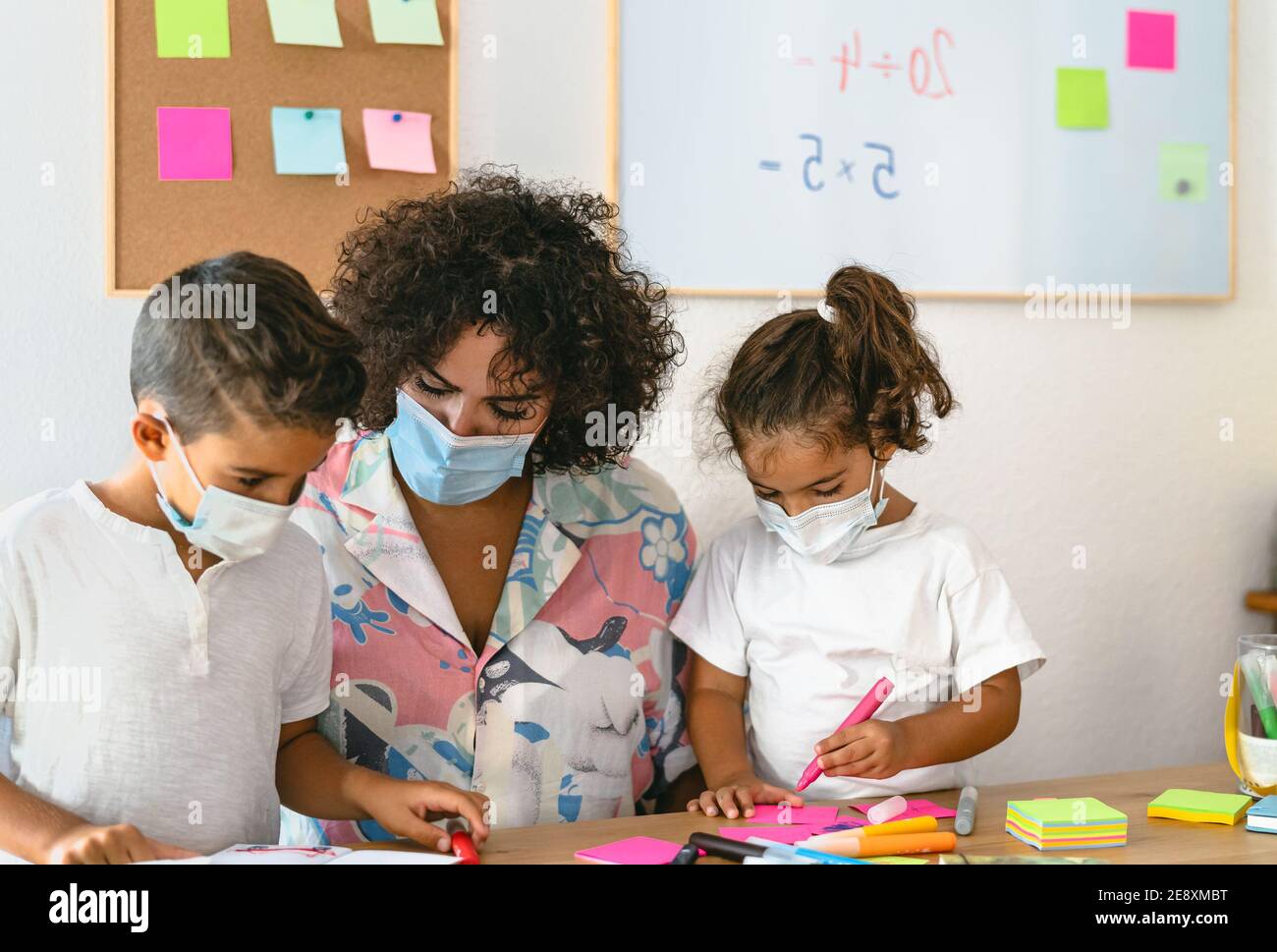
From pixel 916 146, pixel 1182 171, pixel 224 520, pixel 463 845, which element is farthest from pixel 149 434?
pixel 1182 171

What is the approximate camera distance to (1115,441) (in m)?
1.75

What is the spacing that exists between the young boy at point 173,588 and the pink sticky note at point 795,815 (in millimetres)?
273

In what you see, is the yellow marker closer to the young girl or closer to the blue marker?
the blue marker

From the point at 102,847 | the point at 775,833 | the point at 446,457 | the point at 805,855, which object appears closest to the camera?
the point at 102,847

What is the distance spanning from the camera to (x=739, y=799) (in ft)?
3.60

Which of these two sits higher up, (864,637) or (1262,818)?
(864,637)

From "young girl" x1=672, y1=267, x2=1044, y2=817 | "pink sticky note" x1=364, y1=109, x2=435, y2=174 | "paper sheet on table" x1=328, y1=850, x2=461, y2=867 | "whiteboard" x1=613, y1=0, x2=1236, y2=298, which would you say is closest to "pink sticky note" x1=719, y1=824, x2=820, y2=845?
"young girl" x1=672, y1=267, x2=1044, y2=817

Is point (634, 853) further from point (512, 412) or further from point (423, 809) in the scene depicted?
point (512, 412)

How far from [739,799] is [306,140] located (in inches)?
36.2

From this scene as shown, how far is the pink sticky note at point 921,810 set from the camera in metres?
1.06

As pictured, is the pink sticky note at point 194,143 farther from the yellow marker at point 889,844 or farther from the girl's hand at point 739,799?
the yellow marker at point 889,844

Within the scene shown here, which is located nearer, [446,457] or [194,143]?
[446,457]

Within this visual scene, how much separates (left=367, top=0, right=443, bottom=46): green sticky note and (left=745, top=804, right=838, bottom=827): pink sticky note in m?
0.98
